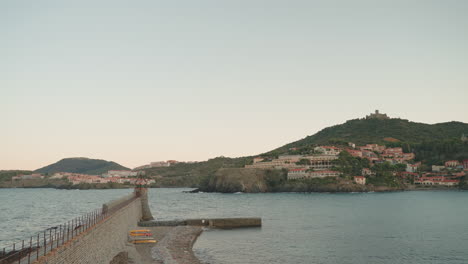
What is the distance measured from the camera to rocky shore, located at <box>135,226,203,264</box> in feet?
114

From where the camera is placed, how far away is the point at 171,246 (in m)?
41.0

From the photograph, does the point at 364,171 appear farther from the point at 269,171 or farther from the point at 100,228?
the point at 100,228

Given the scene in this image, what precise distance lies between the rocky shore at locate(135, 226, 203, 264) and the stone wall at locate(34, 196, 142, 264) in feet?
5.06

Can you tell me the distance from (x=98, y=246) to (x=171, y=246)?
15.8 metres

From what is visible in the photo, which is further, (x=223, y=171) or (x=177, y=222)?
(x=223, y=171)

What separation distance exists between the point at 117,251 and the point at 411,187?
17337 centimetres

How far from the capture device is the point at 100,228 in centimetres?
2700

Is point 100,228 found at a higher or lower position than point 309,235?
higher

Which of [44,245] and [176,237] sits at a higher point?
[44,245]

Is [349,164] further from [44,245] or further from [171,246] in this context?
[44,245]

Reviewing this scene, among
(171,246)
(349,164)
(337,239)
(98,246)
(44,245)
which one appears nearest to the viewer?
(44,245)

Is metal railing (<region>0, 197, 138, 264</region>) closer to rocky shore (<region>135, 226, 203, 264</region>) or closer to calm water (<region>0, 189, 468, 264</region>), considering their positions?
rocky shore (<region>135, 226, 203, 264</region>)

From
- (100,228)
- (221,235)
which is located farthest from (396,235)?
(100,228)

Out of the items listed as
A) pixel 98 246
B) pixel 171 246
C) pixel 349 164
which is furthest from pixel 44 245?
pixel 349 164
